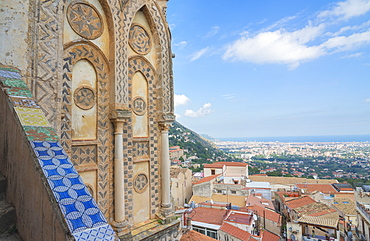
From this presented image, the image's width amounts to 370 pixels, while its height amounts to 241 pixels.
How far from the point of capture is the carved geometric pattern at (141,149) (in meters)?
5.28

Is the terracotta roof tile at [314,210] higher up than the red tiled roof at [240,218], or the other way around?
the red tiled roof at [240,218]

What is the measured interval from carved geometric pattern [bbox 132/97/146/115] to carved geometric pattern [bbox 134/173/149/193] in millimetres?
1465

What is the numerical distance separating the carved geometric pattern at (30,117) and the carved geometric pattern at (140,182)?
3.36 metres

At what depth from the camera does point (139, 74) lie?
5.52 meters

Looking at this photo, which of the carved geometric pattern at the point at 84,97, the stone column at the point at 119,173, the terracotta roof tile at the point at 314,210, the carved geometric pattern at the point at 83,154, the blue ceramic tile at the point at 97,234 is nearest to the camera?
the blue ceramic tile at the point at 97,234

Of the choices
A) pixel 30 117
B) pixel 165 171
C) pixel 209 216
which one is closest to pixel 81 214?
pixel 30 117

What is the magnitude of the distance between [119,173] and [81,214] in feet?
10.8

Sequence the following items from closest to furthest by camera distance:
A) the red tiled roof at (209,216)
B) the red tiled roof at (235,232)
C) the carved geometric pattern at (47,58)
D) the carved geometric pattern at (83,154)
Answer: the carved geometric pattern at (47,58) < the carved geometric pattern at (83,154) < the red tiled roof at (235,232) < the red tiled roof at (209,216)

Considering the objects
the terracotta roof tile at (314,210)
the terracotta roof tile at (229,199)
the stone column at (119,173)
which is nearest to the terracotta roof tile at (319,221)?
the terracotta roof tile at (314,210)

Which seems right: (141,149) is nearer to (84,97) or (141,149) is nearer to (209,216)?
(84,97)

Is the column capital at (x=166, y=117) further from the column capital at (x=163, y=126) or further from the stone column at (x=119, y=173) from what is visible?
the stone column at (x=119, y=173)

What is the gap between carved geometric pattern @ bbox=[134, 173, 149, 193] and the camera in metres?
5.19

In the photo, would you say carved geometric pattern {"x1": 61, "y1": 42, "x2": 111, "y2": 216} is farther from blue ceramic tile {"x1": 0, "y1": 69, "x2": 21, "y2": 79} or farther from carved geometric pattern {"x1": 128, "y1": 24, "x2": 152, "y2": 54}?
blue ceramic tile {"x1": 0, "y1": 69, "x2": 21, "y2": 79}

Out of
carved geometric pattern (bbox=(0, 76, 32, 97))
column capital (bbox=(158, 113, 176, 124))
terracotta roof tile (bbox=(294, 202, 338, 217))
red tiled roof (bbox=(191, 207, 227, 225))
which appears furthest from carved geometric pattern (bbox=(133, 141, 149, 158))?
terracotta roof tile (bbox=(294, 202, 338, 217))
